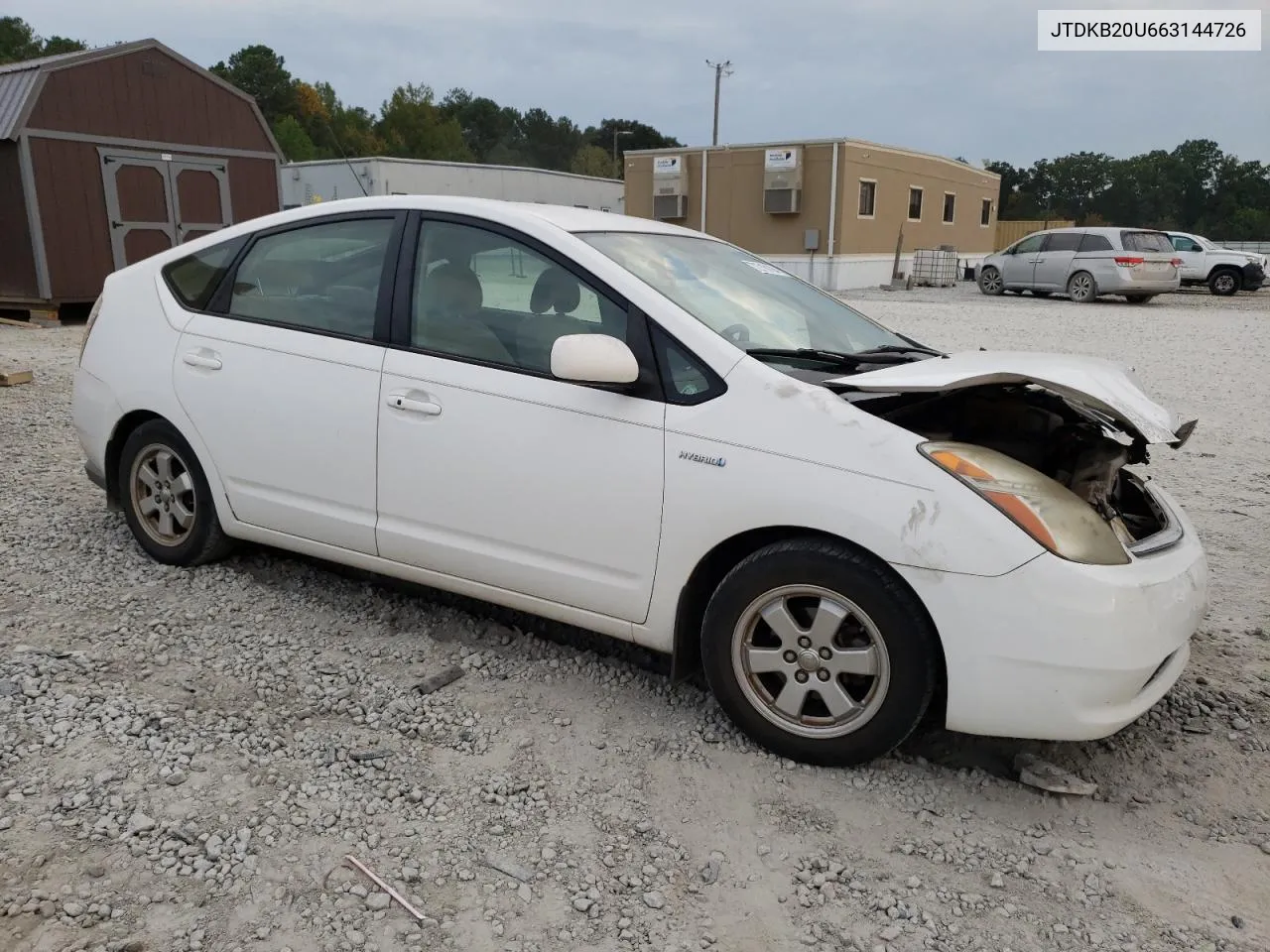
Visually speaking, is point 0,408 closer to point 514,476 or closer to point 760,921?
point 514,476

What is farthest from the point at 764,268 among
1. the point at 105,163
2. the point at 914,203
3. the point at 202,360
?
the point at 914,203

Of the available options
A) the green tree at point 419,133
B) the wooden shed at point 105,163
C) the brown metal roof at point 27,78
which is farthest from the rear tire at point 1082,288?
the green tree at point 419,133

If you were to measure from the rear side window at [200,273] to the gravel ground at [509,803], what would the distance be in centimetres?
121

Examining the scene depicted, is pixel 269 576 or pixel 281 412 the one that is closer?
pixel 281 412

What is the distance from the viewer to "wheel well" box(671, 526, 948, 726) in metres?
2.98


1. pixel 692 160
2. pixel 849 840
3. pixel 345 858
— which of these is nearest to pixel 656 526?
pixel 849 840

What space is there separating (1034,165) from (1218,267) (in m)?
55.9

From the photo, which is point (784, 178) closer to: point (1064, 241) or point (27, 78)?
point (1064, 241)

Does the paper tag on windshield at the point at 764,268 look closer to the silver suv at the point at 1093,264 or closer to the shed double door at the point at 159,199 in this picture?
the shed double door at the point at 159,199

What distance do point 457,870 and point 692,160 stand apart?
28386mm

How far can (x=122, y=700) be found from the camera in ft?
11.0

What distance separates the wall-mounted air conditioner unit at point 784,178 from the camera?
2717cm

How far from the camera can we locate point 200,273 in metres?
4.35

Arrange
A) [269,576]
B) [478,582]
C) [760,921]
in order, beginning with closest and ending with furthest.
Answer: [760,921], [478,582], [269,576]
